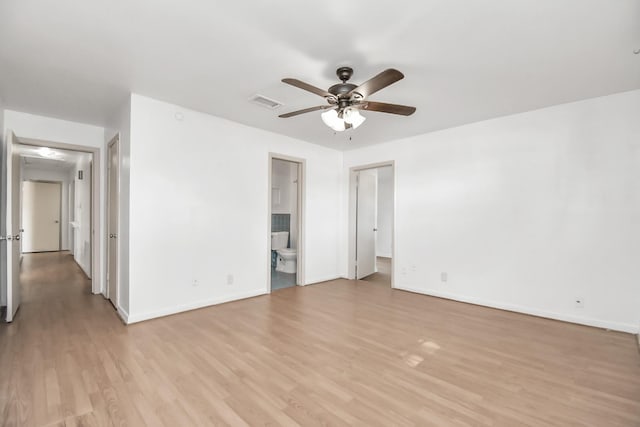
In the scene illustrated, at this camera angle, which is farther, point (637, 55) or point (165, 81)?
point (165, 81)

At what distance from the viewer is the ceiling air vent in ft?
10.2

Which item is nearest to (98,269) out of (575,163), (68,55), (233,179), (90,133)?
(90,133)

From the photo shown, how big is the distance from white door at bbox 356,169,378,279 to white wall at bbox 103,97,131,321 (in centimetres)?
371

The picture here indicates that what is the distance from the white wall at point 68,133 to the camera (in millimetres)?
3596

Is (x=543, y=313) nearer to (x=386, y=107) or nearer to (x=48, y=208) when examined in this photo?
(x=386, y=107)

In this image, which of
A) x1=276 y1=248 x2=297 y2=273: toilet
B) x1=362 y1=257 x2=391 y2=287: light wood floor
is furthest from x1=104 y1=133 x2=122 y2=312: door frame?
x1=362 y1=257 x2=391 y2=287: light wood floor

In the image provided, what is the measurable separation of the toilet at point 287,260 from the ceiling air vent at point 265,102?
3136 mm

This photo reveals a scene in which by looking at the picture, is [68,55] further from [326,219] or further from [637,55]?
[637,55]

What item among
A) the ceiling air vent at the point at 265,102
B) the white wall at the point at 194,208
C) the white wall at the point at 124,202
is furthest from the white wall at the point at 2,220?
the ceiling air vent at the point at 265,102

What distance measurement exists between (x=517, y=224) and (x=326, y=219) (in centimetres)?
295

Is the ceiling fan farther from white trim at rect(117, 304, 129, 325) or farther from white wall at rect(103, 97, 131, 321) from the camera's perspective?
white trim at rect(117, 304, 129, 325)

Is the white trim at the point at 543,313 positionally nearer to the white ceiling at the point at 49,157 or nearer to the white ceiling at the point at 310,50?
the white ceiling at the point at 310,50

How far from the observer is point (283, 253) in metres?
5.79

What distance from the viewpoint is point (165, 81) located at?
2.78 m
